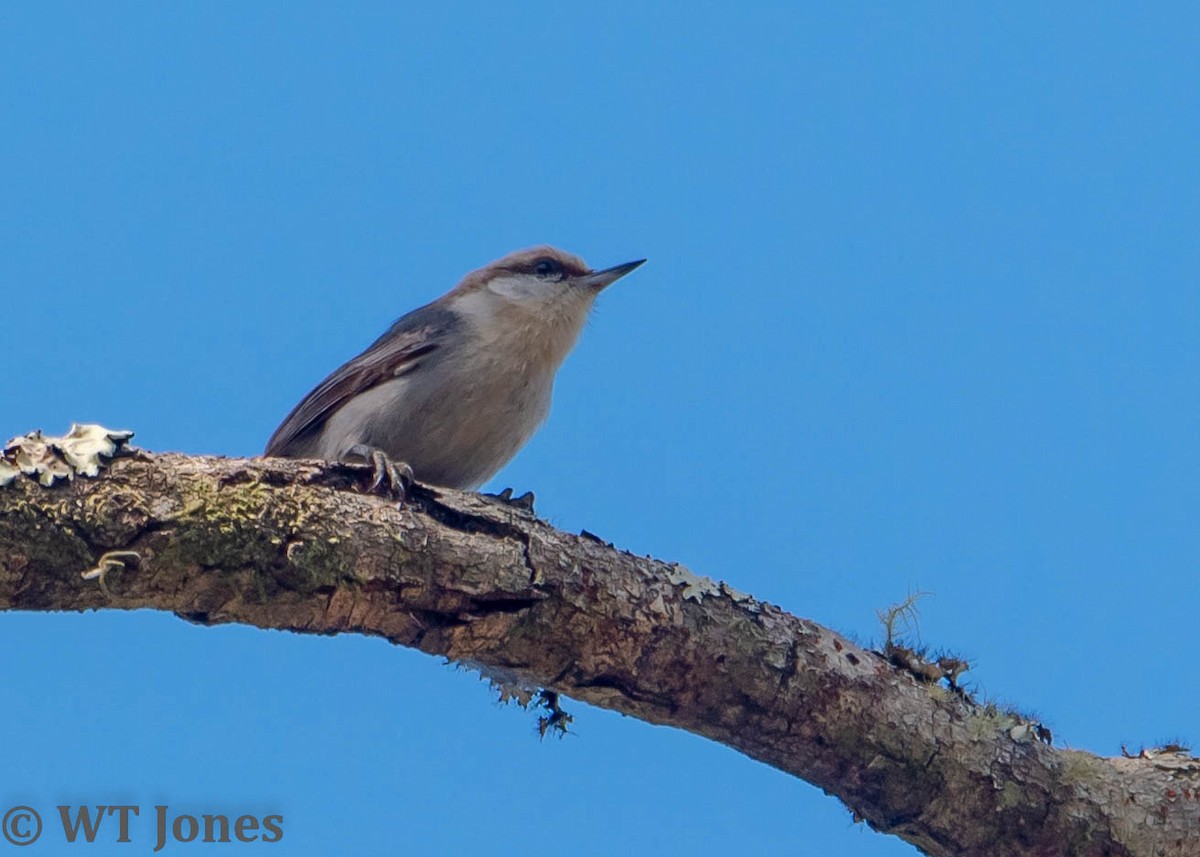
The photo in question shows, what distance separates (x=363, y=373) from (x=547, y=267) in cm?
124

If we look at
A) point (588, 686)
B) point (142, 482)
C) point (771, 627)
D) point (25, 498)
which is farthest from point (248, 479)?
point (771, 627)

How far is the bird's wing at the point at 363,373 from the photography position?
18.6 ft

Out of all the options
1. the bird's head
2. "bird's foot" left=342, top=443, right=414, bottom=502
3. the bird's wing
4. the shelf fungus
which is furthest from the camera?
the bird's head

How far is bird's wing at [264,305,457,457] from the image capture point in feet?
18.6

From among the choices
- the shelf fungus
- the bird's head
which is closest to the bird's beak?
the bird's head

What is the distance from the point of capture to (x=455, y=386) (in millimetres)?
5441

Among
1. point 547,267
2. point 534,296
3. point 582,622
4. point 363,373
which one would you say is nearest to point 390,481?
point 582,622

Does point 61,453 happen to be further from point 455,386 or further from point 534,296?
point 534,296

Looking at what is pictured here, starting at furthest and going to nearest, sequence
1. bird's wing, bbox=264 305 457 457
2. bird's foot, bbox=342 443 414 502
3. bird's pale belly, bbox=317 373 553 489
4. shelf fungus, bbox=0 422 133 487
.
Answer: bird's wing, bbox=264 305 457 457
bird's pale belly, bbox=317 373 553 489
bird's foot, bbox=342 443 414 502
shelf fungus, bbox=0 422 133 487

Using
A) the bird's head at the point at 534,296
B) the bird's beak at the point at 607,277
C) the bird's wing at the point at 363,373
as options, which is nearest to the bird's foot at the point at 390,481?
the bird's wing at the point at 363,373

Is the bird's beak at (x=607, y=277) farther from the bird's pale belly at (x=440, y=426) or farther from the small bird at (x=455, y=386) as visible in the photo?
the bird's pale belly at (x=440, y=426)

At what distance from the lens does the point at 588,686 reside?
3781mm

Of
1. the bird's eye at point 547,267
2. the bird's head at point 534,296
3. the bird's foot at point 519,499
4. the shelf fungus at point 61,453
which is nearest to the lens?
the shelf fungus at point 61,453

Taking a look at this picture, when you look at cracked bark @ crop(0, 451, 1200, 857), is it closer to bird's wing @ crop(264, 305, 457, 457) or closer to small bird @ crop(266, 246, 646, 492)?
small bird @ crop(266, 246, 646, 492)
